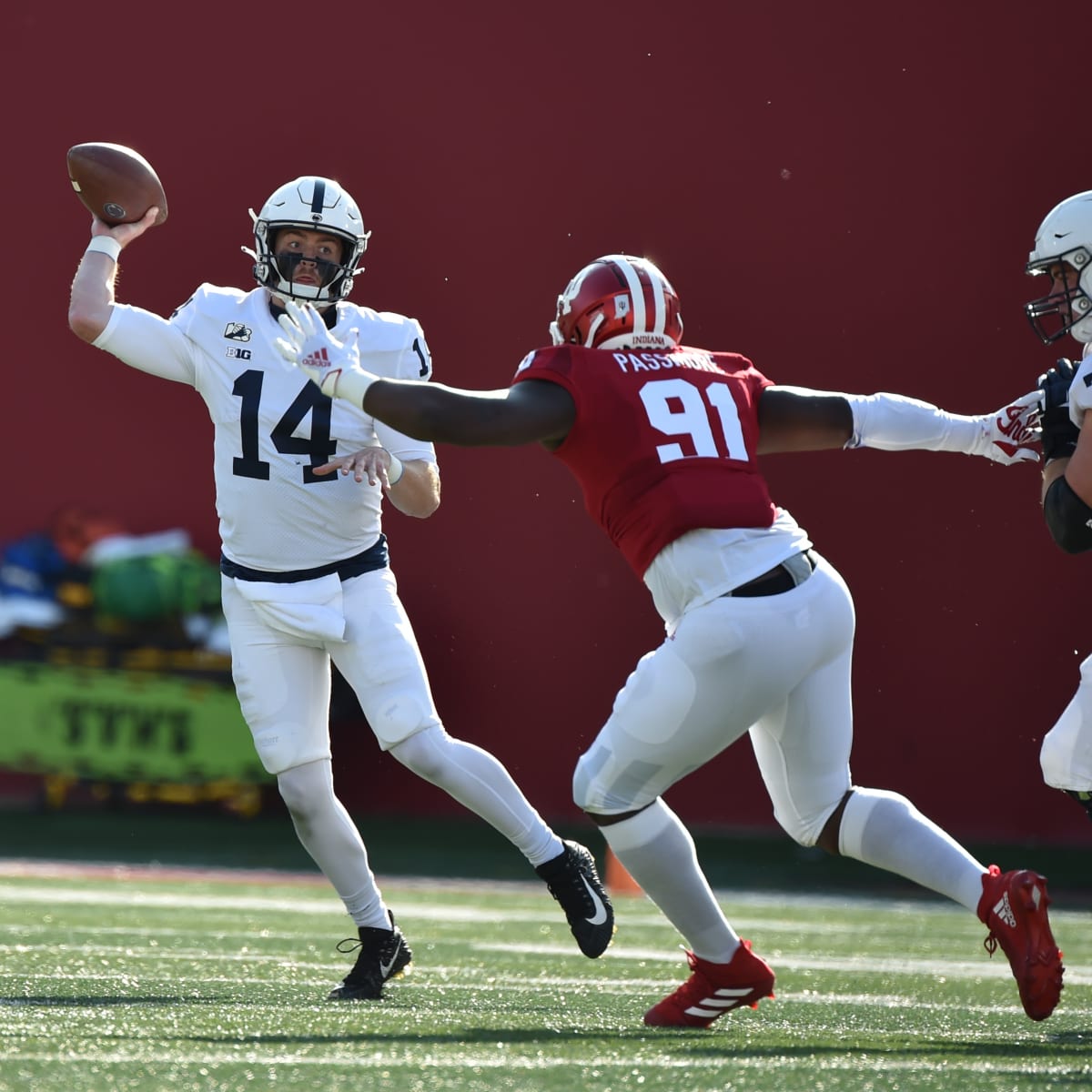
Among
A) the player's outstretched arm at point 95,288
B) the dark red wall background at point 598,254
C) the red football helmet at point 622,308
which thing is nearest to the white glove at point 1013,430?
the red football helmet at point 622,308

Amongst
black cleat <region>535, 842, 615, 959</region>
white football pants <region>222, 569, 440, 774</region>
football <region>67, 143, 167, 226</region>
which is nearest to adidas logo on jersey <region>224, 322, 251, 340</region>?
football <region>67, 143, 167, 226</region>

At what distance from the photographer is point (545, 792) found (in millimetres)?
10023

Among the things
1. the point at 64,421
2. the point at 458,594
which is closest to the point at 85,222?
the point at 64,421

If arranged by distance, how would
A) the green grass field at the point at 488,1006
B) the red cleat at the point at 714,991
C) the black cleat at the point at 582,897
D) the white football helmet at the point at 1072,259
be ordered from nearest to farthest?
1. the green grass field at the point at 488,1006
2. the red cleat at the point at 714,991
3. the white football helmet at the point at 1072,259
4. the black cleat at the point at 582,897

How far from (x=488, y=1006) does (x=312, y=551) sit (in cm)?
112

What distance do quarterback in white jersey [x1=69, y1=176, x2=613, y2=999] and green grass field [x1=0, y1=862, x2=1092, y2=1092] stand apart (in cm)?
33

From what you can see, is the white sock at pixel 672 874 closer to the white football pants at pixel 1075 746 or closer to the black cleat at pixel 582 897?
the black cleat at pixel 582 897

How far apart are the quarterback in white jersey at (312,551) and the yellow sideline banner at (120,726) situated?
520 cm

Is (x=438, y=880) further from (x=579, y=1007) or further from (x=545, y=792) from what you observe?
(x=579, y=1007)

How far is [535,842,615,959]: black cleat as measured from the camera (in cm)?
439

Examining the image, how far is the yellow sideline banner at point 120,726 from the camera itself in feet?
31.7

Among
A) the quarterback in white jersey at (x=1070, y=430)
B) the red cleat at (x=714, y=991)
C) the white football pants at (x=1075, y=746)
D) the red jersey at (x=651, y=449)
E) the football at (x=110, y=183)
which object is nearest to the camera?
the red jersey at (x=651, y=449)

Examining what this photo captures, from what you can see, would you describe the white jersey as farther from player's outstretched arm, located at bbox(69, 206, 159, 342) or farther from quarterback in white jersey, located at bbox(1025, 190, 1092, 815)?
quarterback in white jersey, located at bbox(1025, 190, 1092, 815)

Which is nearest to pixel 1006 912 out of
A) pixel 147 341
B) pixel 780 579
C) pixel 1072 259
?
pixel 780 579
